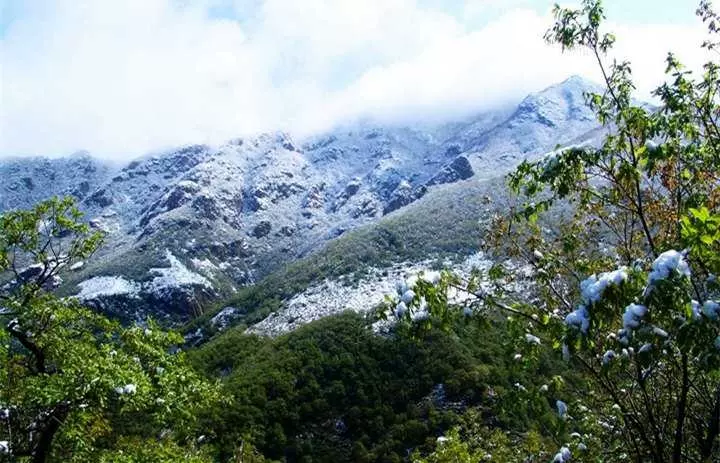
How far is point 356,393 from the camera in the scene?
140m

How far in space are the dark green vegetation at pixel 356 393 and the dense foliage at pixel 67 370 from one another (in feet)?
328

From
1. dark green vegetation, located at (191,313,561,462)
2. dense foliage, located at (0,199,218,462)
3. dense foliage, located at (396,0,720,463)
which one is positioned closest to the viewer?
dense foliage, located at (396,0,720,463)

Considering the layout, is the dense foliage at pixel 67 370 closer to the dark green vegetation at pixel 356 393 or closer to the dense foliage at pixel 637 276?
the dense foliage at pixel 637 276

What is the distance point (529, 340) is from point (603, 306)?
2583mm

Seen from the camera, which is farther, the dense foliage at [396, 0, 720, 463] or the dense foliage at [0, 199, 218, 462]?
the dense foliage at [0, 199, 218, 462]

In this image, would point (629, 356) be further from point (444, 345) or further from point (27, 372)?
point (444, 345)

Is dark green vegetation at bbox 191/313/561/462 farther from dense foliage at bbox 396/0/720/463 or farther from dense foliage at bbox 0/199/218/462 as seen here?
dense foliage at bbox 396/0/720/463

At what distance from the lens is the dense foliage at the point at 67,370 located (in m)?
11.6

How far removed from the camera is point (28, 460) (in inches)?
519

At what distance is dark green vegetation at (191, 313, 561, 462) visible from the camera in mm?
122250

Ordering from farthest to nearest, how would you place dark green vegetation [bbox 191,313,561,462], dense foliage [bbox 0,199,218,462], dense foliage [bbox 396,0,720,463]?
dark green vegetation [bbox 191,313,561,462] < dense foliage [bbox 0,199,218,462] < dense foliage [bbox 396,0,720,463]

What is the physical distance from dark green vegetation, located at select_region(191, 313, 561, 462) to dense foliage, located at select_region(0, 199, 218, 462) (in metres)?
99.9

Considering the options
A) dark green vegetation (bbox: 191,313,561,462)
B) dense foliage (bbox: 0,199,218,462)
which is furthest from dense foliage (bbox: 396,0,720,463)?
dark green vegetation (bbox: 191,313,561,462)

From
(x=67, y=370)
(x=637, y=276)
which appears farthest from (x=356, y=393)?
(x=637, y=276)
